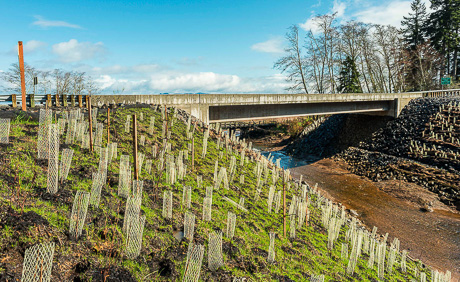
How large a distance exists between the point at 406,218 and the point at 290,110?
34.2 ft

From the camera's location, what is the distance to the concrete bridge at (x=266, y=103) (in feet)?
50.4

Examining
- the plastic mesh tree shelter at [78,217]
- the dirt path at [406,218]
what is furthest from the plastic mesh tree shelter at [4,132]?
the dirt path at [406,218]

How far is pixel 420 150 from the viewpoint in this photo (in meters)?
20.9

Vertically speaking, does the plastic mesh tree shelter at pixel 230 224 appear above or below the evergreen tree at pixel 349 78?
below

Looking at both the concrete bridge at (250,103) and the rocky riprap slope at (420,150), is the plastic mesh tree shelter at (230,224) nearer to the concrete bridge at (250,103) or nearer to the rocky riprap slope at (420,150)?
the concrete bridge at (250,103)

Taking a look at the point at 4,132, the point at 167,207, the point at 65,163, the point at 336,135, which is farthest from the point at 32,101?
the point at 336,135

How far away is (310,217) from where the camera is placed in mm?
9039

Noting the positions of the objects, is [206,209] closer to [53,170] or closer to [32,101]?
[53,170]

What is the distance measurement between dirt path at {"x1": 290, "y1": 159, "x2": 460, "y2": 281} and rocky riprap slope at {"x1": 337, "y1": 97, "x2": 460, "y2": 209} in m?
1.30

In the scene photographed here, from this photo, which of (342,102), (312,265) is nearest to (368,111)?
(342,102)

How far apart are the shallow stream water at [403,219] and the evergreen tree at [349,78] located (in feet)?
63.1

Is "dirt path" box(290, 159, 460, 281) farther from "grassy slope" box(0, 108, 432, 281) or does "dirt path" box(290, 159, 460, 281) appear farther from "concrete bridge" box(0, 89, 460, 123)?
"concrete bridge" box(0, 89, 460, 123)

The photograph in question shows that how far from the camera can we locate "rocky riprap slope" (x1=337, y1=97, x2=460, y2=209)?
58.6ft

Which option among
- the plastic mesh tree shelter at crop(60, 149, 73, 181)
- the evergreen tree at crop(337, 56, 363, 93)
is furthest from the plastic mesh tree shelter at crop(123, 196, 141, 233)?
the evergreen tree at crop(337, 56, 363, 93)
